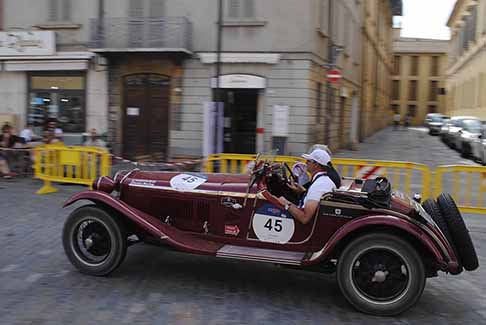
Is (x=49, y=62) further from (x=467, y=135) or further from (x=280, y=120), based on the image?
(x=467, y=135)

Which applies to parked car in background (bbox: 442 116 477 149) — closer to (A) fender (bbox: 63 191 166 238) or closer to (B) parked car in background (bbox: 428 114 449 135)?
(B) parked car in background (bbox: 428 114 449 135)

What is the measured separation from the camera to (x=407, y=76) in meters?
67.4

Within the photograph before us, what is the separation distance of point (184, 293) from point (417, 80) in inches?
2654

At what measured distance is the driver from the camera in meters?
4.99

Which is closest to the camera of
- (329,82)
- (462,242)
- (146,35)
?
(462,242)

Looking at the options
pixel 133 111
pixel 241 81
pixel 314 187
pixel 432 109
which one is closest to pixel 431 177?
pixel 314 187

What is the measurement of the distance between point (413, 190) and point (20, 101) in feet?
44.7

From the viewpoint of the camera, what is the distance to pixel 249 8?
1587 centimetres

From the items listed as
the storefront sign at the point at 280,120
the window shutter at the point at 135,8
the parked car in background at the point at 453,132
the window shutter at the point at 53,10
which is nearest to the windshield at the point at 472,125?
the parked car in background at the point at 453,132

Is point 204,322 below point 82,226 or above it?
below

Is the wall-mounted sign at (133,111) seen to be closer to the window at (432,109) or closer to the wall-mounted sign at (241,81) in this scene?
the wall-mounted sign at (241,81)

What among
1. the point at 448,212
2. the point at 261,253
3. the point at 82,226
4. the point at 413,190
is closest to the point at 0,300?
the point at 82,226

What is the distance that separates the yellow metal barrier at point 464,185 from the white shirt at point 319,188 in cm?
404

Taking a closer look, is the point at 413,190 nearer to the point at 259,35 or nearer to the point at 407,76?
the point at 259,35
